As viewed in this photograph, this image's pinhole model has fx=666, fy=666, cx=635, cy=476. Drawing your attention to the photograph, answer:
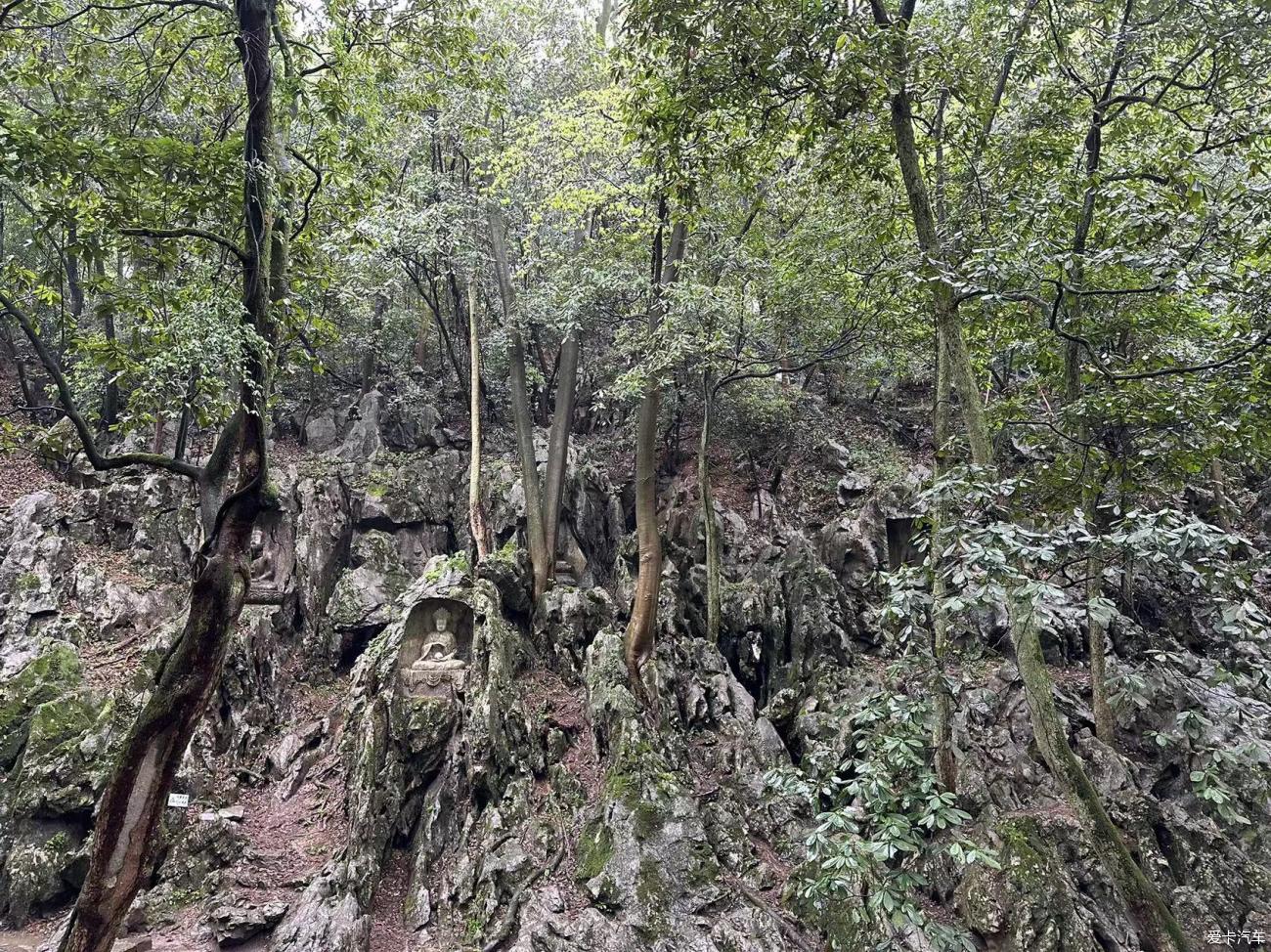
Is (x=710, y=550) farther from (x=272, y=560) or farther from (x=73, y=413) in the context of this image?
(x=73, y=413)

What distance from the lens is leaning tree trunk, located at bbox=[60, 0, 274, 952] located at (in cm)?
439

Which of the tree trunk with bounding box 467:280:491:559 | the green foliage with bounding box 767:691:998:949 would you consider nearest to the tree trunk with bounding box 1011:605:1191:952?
the green foliage with bounding box 767:691:998:949

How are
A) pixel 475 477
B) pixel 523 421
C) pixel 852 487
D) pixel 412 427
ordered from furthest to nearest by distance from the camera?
pixel 412 427 → pixel 852 487 → pixel 475 477 → pixel 523 421

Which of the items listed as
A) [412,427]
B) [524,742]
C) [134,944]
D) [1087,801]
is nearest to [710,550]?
[524,742]

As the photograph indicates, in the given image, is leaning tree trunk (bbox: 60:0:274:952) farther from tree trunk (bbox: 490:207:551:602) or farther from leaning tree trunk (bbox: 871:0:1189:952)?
tree trunk (bbox: 490:207:551:602)

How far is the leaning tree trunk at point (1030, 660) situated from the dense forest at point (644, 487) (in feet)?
0.11

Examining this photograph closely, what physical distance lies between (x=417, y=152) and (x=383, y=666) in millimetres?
10902

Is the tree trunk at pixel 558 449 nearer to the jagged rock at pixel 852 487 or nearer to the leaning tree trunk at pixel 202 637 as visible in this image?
the jagged rock at pixel 852 487

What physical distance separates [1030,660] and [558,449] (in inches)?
380

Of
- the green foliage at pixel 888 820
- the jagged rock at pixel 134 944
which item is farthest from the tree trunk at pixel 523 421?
the green foliage at pixel 888 820

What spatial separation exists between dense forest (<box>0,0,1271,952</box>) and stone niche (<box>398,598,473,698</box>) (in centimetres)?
9

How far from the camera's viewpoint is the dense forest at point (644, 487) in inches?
164

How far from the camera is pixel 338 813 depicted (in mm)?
8977

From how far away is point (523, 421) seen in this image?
13.2m
